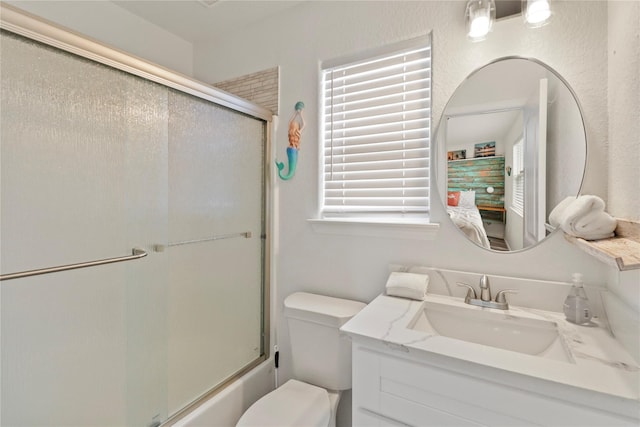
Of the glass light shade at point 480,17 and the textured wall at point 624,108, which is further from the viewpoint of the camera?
the glass light shade at point 480,17

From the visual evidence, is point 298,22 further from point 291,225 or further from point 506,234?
point 506,234

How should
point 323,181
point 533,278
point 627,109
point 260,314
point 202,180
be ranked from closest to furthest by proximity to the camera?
1. point 627,109
2. point 533,278
3. point 202,180
4. point 323,181
5. point 260,314

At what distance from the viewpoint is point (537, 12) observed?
42.5 inches

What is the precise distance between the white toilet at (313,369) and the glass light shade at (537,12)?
137cm

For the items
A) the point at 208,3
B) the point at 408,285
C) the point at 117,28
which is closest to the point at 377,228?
the point at 408,285

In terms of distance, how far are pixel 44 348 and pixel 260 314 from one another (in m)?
0.98

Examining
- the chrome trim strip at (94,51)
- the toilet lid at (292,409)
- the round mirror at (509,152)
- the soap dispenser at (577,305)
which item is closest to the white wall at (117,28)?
the chrome trim strip at (94,51)

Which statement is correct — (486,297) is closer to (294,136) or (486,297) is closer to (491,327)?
(491,327)

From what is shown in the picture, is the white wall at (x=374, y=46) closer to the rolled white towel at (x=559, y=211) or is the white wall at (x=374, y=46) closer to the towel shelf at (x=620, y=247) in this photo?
the rolled white towel at (x=559, y=211)

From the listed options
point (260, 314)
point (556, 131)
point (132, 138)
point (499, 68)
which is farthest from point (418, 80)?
point (260, 314)

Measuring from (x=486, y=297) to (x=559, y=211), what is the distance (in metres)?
0.41

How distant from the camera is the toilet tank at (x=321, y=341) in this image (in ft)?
4.40

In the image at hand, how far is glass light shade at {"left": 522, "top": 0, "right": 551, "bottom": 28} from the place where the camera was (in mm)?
1069

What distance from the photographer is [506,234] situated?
120 cm
